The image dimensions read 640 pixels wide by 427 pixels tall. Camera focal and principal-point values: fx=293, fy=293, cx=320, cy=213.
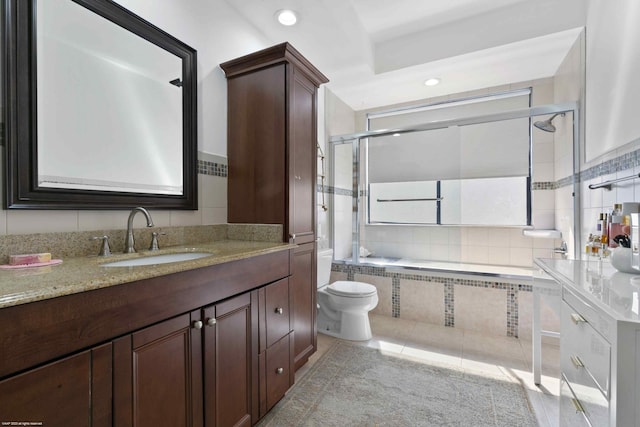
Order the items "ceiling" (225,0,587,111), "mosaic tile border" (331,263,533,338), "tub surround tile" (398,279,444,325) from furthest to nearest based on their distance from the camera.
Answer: "tub surround tile" (398,279,444,325) → "mosaic tile border" (331,263,533,338) → "ceiling" (225,0,587,111)

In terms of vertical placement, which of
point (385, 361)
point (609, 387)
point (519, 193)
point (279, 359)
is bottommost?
point (385, 361)

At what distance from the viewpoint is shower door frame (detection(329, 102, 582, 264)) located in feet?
7.59

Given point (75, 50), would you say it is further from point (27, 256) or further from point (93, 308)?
point (93, 308)

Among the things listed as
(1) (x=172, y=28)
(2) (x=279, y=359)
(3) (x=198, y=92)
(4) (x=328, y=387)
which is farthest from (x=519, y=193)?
(1) (x=172, y=28)

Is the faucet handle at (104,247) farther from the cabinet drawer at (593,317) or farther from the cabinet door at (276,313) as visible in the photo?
the cabinet drawer at (593,317)

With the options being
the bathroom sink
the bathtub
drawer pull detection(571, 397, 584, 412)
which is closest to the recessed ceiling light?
the bathroom sink

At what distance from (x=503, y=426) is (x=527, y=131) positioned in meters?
2.61

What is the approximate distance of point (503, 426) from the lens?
1437 mm

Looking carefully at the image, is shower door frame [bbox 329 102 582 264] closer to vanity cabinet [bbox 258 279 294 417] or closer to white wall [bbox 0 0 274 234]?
white wall [bbox 0 0 274 234]

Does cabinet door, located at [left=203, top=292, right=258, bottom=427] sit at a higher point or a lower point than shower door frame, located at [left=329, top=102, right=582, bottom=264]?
lower

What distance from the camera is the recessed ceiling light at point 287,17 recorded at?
209cm

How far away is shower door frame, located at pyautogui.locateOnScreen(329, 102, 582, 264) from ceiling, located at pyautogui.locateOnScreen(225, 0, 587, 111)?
47 centimetres

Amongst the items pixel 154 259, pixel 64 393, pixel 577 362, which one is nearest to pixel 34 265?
pixel 154 259

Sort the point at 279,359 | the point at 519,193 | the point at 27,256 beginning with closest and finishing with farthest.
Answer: the point at 27,256 → the point at 279,359 → the point at 519,193
